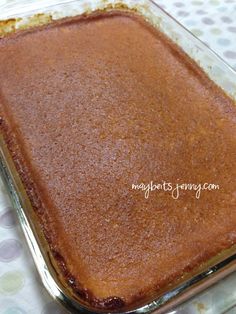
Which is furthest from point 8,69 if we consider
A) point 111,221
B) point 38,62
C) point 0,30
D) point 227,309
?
point 227,309

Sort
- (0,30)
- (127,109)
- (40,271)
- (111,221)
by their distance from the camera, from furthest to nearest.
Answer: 1. (0,30)
2. (127,109)
3. (111,221)
4. (40,271)

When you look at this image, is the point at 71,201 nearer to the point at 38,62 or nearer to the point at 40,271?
the point at 40,271

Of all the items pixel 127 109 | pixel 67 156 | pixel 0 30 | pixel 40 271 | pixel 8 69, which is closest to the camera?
pixel 40 271

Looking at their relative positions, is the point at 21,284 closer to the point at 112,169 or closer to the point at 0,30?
the point at 112,169

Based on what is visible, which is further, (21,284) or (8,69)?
(8,69)

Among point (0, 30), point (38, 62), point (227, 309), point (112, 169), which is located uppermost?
point (0, 30)

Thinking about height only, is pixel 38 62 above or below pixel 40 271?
above

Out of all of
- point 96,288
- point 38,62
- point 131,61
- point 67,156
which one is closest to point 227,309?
point 96,288
